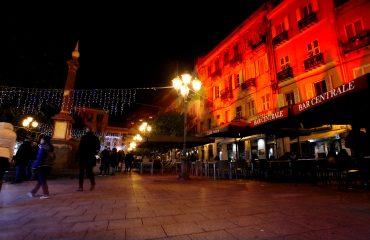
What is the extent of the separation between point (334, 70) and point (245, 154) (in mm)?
10929

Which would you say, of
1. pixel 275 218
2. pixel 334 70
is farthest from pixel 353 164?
pixel 334 70

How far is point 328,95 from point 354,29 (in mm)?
12675

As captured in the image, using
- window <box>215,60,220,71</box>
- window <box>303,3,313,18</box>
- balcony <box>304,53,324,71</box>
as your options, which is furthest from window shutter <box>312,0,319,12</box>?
window <box>215,60,220,71</box>

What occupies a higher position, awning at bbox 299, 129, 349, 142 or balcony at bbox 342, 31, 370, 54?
balcony at bbox 342, 31, 370, 54

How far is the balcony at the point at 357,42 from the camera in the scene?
14.5m

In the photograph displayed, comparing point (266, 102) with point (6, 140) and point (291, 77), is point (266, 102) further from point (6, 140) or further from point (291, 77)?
point (6, 140)

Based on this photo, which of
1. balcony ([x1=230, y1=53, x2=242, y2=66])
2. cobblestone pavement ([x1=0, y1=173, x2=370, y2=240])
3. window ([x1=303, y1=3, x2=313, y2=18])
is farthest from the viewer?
balcony ([x1=230, y1=53, x2=242, y2=66])

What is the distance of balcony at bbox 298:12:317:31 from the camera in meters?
17.6

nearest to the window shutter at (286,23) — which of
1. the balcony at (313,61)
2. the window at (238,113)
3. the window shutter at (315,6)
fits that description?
the window shutter at (315,6)

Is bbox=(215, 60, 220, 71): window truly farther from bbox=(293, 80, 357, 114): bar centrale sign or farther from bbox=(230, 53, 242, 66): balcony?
bbox=(293, 80, 357, 114): bar centrale sign

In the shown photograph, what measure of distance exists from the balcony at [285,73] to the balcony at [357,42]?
4039 mm

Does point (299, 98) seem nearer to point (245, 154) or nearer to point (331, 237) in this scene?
point (245, 154)

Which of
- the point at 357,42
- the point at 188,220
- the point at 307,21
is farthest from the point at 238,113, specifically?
the point at 188,220

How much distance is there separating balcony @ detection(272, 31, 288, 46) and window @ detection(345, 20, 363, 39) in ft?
15.5
